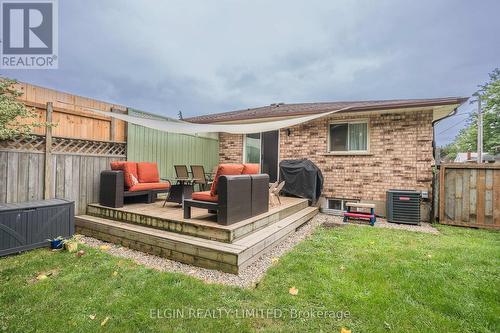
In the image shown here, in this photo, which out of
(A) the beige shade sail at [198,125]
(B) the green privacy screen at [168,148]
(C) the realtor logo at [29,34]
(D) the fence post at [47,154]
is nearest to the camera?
(D) the fence post at [47,154]

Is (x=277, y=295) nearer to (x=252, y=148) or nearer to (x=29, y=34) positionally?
(x=252, y=148)

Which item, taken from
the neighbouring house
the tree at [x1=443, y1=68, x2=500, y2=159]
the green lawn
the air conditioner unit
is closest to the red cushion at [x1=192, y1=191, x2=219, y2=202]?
the green lawn

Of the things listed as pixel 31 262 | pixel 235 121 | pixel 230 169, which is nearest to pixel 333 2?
pixel 235 121

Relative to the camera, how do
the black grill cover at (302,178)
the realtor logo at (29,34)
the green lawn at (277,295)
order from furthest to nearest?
the black grill cover at (302,178) → the realtor logo at (29,34) → the green lawn at (277,295)

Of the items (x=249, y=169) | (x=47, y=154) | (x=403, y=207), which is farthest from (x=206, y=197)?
(x=403, y=207)

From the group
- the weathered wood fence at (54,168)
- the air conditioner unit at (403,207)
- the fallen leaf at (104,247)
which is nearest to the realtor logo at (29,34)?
the weathered wood fence at (54,168)

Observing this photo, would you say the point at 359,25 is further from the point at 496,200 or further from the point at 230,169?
the point at 230,169

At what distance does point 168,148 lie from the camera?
7.00m

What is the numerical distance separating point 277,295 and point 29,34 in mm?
6901

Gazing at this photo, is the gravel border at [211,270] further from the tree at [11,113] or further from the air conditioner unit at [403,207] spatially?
the air conditioner unit at [403,207]

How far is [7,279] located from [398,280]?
15.4 ft

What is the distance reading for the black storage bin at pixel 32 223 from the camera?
341cm

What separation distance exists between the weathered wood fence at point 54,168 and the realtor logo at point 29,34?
5.58 ft

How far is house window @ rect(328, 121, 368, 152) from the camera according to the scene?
270 inches
